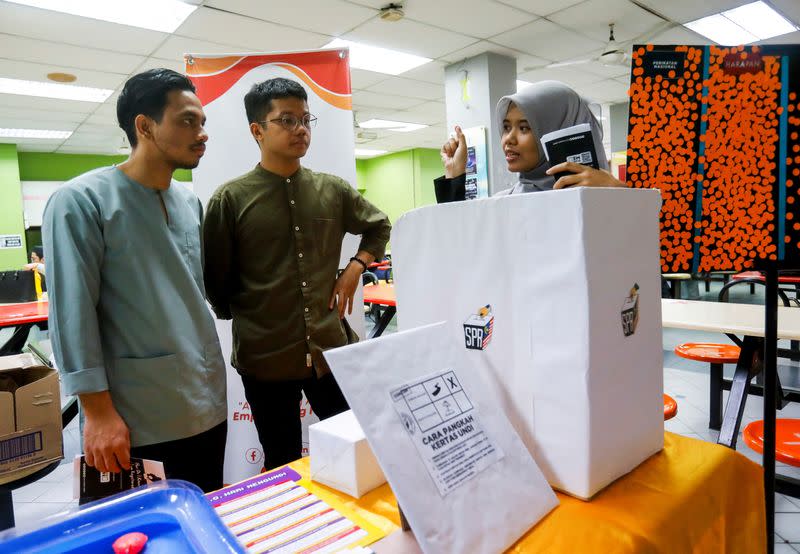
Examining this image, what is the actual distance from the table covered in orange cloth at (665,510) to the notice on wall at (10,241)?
9785 millimetres

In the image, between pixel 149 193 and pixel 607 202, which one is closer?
pixel 607 202

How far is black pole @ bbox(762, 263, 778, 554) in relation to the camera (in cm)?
84

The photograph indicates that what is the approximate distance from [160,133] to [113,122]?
7.10 meters

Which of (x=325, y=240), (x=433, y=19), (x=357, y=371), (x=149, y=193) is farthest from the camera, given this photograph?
(x=433, y=19)

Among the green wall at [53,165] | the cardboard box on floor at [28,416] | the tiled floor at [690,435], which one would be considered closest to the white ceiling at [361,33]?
the tiled floor at [690,435]

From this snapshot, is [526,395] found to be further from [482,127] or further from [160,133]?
[482,127]

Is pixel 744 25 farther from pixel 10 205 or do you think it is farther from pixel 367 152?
pixel 10 205

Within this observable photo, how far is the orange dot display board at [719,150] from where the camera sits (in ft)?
2.45

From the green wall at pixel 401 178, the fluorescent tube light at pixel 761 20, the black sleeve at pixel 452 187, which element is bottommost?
the black sleeve at pixel 452 187

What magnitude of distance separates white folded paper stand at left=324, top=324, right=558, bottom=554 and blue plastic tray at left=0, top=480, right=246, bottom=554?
0.20 metres

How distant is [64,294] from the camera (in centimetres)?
95

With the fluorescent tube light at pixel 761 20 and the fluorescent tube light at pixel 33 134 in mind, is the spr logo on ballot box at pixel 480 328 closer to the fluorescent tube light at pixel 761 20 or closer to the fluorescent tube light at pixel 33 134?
the fluorescent tube light at pixel 761 20

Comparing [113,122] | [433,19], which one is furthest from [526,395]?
[113,122]

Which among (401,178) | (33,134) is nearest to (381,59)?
(33,134)
